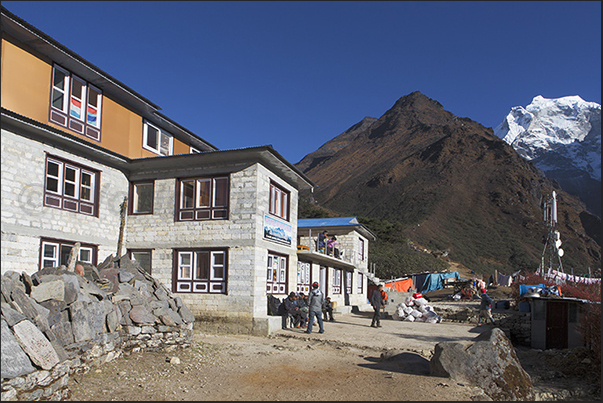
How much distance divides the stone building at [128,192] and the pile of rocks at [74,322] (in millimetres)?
3483

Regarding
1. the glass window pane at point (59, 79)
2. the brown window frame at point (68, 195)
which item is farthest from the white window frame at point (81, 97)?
the brown window frame at point (68, 195)

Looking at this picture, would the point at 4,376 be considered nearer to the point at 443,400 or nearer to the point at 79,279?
the point at 79,279

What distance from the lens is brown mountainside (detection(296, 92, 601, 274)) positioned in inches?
3199

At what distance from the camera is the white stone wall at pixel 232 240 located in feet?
56.7

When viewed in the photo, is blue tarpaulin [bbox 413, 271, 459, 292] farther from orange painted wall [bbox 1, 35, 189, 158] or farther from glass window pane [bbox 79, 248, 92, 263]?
orange painted wall [bbox 1, 35, 189, 158]

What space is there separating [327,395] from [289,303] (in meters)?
9.85

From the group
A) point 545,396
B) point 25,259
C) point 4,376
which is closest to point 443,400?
point 545,396

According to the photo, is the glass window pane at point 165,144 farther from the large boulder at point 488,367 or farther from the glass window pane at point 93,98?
the large boulder at point 488,367

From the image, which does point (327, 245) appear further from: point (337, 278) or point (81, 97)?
point (81, 97)

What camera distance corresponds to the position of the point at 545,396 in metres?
9.67

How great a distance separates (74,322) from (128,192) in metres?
10.7

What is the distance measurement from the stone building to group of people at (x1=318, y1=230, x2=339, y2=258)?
6.48m

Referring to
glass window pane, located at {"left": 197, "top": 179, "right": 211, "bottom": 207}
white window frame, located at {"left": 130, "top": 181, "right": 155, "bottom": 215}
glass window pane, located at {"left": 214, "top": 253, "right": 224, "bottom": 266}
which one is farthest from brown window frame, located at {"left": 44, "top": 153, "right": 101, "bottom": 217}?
glass window pane, located at {"left": 214, "top": 253, "right": 224, "bottom": 266}

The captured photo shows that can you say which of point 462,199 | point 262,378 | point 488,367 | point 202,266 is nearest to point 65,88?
point 202,266
